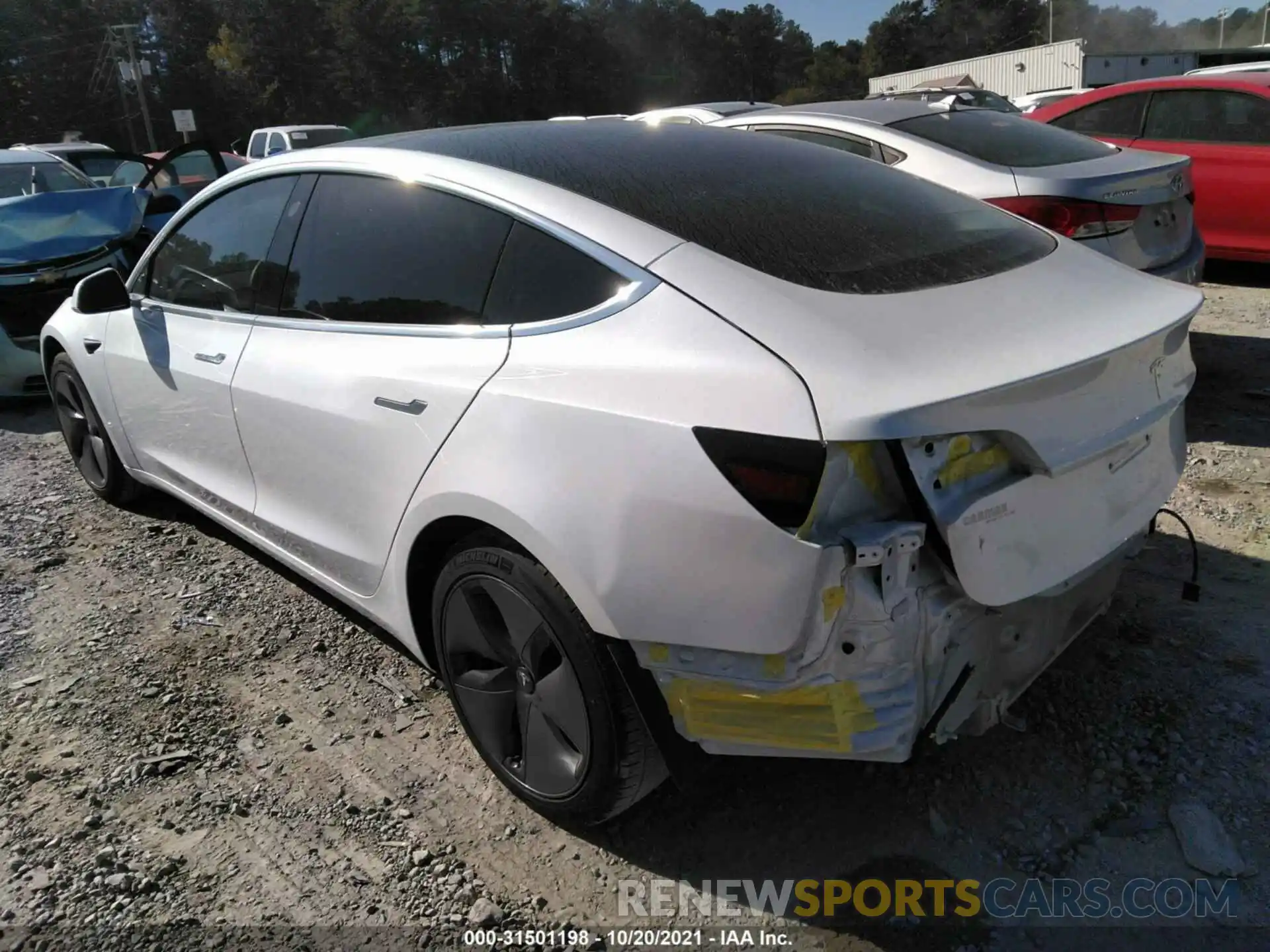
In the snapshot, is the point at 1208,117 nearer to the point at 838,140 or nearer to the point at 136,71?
the point at 838,140

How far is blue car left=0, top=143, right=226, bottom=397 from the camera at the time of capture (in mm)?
6277

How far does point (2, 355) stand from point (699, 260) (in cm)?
584

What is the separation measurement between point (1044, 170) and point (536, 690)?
3913 mm

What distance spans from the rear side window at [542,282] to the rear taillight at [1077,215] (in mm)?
3196

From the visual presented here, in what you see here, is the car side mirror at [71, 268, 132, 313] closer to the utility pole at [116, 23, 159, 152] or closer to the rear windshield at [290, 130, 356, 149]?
the rear windshield at [290, 130, 356, 149]

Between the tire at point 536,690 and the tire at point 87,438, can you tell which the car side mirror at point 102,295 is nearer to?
the tire at point 87,438

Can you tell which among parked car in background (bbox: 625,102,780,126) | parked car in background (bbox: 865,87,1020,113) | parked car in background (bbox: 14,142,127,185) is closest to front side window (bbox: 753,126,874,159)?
parked car in background (bbox: 625,102,780,126)

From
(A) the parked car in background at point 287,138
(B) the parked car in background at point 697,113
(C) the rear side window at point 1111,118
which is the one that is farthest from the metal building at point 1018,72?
(C) the rear side window at point 1111,118

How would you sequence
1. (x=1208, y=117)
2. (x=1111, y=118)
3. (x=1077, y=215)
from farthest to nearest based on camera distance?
1. (x=1111, y=118)
2. (x=1208, y=117)
3. (x=1077, y=215)

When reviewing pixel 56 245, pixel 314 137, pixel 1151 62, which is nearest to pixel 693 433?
pixel 56 245

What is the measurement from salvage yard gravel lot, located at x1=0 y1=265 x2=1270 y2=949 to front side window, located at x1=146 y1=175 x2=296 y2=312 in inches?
46.4

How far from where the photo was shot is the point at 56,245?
657cm

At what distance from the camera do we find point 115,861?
7.99 ft

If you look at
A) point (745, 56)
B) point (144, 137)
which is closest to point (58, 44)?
point (144, 137)
